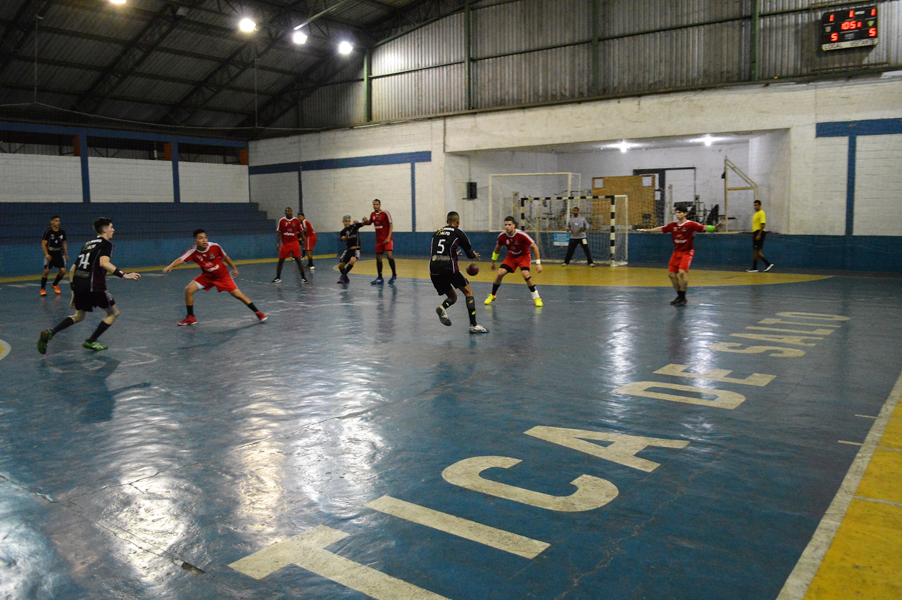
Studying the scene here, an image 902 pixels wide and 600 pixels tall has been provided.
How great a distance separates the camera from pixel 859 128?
67.4 ft

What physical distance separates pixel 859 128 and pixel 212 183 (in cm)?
2881

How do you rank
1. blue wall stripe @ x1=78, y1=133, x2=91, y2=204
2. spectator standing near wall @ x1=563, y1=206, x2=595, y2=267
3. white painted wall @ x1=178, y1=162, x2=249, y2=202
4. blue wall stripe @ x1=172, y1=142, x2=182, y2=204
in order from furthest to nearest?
white painted wall @ x1=178, y1=162, x2=249, y2=202, blue wall stripe @ x1=172, y1=142, x2=182, y2=204, blue wall stripe @ x1=78, y1=133, x2=91, y2=204, spectator standing near wall @ x1=563, y1=206, x2=595, y2=267

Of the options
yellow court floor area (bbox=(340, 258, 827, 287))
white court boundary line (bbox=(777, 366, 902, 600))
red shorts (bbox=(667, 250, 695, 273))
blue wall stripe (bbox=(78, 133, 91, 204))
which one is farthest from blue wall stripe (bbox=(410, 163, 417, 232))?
white court boundary line (bbox=(777, 366, 902, 600))

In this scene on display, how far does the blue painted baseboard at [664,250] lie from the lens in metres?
21.0

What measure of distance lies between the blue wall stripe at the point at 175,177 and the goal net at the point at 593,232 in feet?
55.9

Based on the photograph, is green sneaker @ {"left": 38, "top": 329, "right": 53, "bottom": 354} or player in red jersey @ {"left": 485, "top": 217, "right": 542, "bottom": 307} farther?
player in red jersey @ {"left": 485, "top": 217, "right": 542, "bottom": 307}

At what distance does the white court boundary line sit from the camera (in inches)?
143

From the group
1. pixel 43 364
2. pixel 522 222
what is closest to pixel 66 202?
pixel 522 222

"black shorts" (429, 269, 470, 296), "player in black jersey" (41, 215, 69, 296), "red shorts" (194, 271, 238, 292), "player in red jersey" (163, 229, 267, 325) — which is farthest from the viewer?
"player in black jersey" (41, 215, 69, 296)

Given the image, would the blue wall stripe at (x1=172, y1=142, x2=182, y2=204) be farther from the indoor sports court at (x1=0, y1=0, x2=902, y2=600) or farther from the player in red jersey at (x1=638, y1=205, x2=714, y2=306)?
the player in red jersey at (x1=638, y1=205, x2=714, y2=306)

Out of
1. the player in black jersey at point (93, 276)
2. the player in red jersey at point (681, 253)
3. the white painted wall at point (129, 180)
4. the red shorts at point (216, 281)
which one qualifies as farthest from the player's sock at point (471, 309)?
the white painted wall at point (129, 180)

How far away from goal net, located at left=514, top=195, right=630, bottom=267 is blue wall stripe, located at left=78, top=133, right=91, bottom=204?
754 inches

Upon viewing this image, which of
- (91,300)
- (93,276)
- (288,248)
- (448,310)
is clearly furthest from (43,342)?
(288,248)

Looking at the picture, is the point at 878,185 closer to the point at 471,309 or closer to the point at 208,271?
the point at 471,309
